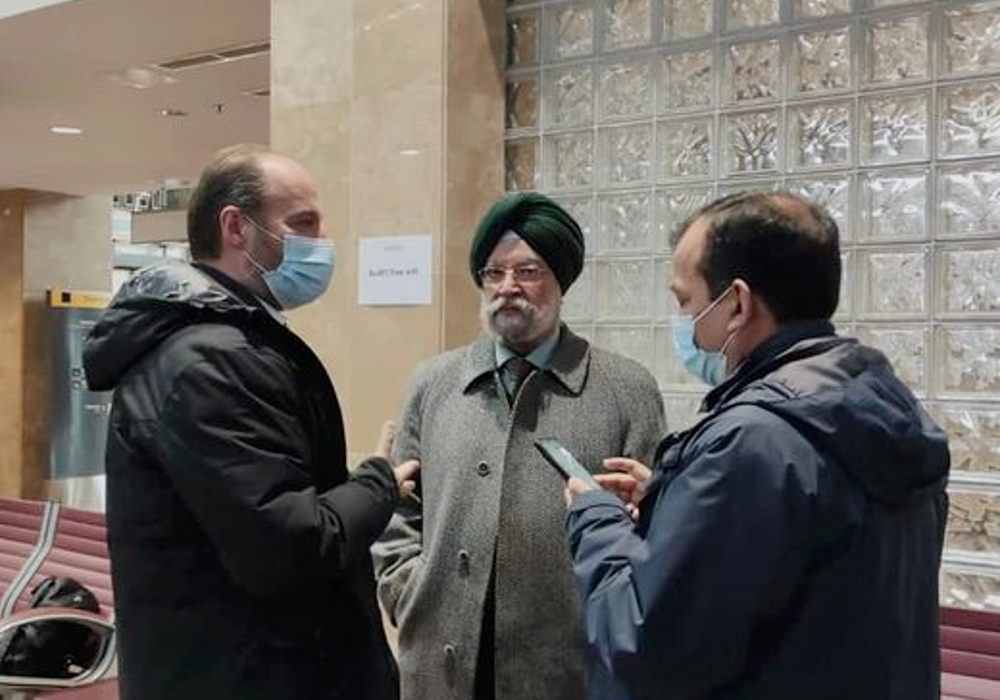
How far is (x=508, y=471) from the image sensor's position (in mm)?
2070

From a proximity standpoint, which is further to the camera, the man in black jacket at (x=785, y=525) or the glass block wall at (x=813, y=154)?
the glass block wall at (x=813, y=154)

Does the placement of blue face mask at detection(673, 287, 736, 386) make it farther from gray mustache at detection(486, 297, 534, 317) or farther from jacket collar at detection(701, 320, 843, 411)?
gray mustache at detection(486, 297, 534, 317)

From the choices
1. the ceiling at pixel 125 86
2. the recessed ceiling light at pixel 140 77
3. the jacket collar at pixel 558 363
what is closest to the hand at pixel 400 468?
the jacket collar at pixel 558 363

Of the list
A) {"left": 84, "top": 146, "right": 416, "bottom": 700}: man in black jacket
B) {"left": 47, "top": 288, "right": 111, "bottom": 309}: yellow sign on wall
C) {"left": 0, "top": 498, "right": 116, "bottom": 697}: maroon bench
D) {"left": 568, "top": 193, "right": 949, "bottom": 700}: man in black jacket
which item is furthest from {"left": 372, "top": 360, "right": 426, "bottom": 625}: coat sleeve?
{"left": 47, "top": 288, "right": 111, "bottom": 309}: yellow sign on wall

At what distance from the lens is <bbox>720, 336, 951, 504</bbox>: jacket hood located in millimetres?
1263

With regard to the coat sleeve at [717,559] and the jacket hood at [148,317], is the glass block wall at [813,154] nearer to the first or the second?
the coat sleeve at [717,559]

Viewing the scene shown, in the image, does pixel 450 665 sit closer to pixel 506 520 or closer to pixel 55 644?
pixel 506 520

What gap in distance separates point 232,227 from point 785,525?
3.24ft

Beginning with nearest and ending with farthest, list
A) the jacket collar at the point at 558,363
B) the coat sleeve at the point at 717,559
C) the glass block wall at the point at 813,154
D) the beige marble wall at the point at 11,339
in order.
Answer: the coat sleeve at the point at 717,559 → the jacket collar at the point at 558,363 → the glass block wall at the point at 813,154 → the beige marble wall at the point at 11,339

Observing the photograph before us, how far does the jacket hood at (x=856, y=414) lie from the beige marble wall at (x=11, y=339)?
969 cm

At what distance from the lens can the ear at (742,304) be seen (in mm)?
1381

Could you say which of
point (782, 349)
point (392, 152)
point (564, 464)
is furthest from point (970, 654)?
point (392, 152)

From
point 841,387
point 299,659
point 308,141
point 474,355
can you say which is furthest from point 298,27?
point 841,387

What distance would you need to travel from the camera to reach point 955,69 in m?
2.49
